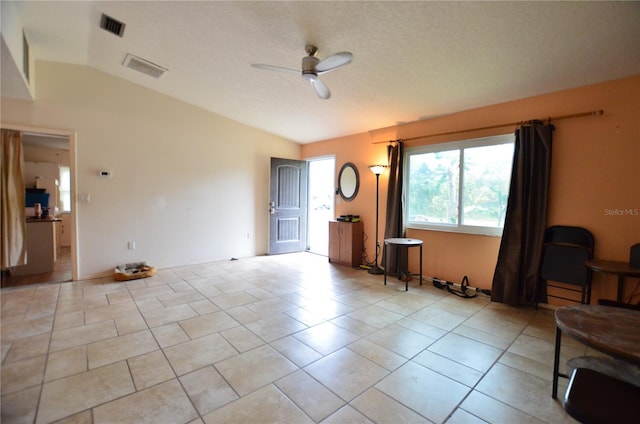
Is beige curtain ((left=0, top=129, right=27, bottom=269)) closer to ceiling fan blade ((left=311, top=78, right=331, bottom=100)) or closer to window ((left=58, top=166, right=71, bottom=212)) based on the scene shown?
window ((left=58, top=166, right=71, bottom=212))

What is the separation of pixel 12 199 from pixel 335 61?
4748 millimetres

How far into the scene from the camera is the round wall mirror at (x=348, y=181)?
561 cm

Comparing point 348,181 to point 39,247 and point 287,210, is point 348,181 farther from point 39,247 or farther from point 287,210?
point 39,247

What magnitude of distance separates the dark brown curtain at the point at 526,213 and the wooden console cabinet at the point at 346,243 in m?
2.42

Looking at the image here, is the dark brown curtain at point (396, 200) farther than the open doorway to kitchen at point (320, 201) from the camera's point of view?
No

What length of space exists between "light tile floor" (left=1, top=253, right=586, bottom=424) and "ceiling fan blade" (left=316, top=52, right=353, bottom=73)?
8.29 ft

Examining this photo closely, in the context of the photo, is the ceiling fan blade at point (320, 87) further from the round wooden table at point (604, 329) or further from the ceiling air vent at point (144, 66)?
the round wooden table at point (604, 329)

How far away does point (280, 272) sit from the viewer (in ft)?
16.0

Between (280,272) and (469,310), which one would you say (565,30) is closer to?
(469,310)

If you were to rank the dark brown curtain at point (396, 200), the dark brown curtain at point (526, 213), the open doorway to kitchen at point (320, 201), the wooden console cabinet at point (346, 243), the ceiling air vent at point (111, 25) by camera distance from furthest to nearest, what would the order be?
1. the open doorway to kitchen at point (320, 201)
2. the wooden console cabinet at point (346, 243)
3. the dark brown curtain at point (396, 200)
4. the dark brown curtain at point (526, 213)
5. the ceiling air vent at point (111, 25)

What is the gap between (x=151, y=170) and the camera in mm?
4832

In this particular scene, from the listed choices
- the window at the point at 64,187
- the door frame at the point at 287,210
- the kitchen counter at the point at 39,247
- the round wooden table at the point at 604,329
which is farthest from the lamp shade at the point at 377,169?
the window at the point at 64,187

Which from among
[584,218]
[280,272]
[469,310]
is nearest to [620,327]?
[469,310]

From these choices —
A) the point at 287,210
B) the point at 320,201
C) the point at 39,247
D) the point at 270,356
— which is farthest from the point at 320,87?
the point at 39,247
